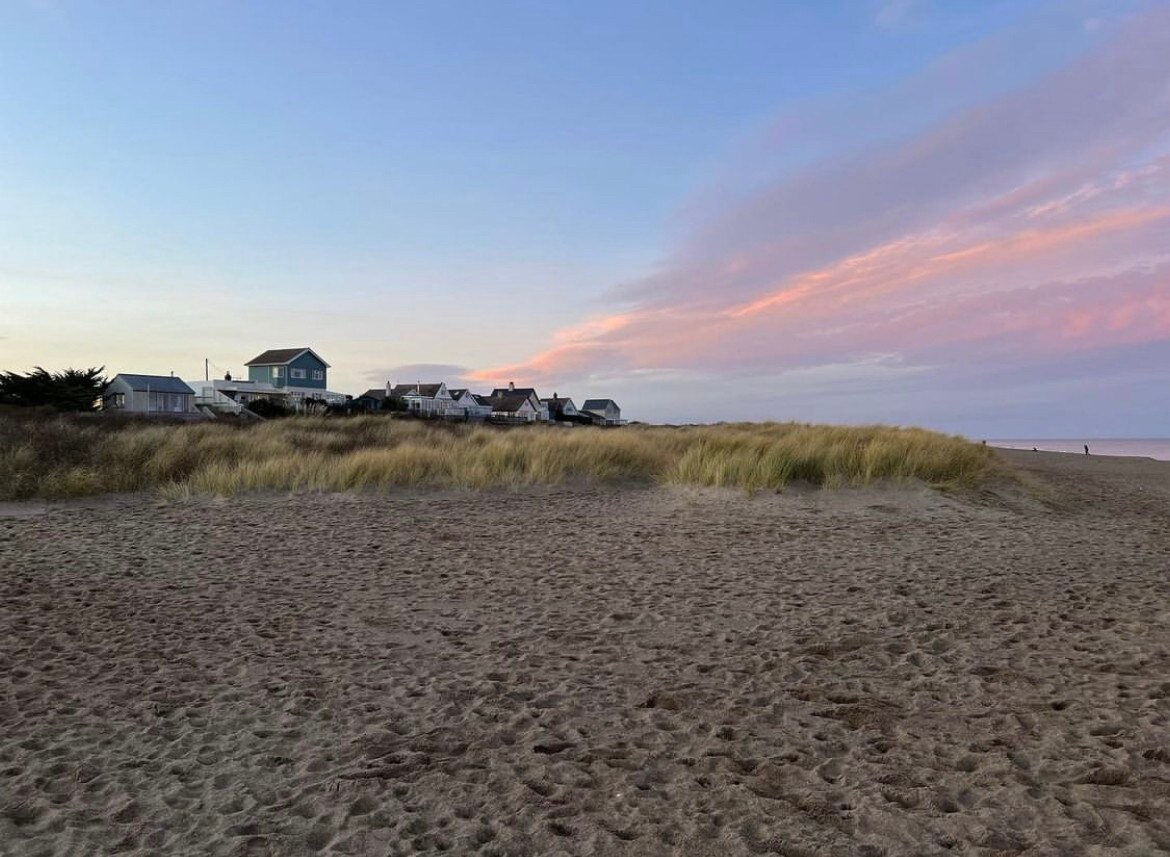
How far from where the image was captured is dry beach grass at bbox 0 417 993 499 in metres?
12.3

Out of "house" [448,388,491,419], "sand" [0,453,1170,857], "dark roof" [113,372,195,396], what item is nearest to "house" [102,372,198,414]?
"dark roof" [113,372,195,396]

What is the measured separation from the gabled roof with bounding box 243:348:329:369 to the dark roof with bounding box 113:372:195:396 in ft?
24.5

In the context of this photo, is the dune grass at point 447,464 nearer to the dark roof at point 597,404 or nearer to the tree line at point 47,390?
the tree line at point 47,390

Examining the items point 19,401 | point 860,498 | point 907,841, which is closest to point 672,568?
point 907,841

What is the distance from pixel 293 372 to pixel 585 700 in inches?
2347

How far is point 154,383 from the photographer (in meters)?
50.1

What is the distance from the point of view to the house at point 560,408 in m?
82.0

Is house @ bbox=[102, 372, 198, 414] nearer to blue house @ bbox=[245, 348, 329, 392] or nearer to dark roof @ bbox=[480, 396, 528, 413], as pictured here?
blue house @ bbox=[245, 348, 329, 392]

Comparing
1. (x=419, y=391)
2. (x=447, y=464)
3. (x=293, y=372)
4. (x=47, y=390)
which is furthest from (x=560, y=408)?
(x=447, y=464)

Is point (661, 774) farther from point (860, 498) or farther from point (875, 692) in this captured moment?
point (860, 498)

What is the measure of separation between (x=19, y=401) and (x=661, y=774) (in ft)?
162

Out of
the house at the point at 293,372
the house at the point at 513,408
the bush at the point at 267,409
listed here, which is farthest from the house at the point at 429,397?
the bush at the point at 267,409

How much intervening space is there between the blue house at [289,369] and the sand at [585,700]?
53.2 m

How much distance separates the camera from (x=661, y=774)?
2.96 meters
